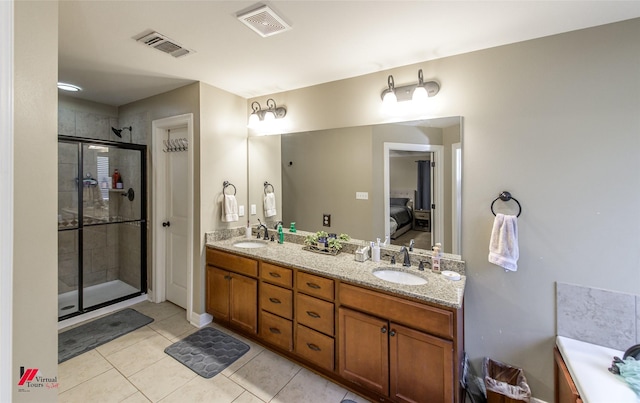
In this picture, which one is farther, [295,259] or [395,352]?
[295,259]

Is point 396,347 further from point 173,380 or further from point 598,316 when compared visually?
point 173,380

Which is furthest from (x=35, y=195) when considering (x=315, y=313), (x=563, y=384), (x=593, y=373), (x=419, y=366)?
(x=563, y=384)

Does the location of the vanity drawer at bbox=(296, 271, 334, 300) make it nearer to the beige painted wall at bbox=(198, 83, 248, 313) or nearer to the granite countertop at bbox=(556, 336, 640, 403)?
the beige painted wall at bbox=(198, 83, 248, 313)

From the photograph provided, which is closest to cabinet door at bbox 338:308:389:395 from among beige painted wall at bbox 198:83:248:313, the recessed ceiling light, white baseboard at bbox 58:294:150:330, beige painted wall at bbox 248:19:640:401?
beige painted wall at bbox 248:19:640:401

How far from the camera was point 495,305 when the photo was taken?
1.86 m

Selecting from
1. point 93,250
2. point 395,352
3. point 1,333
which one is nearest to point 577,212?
point 395,352

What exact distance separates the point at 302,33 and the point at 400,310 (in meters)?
1.94

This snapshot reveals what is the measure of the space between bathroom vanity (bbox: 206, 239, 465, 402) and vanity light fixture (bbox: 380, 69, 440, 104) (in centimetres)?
135

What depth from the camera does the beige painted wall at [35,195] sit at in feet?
3.05

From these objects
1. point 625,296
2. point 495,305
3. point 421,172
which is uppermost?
point 421,172

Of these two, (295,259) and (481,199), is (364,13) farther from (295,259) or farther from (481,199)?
(295,259)

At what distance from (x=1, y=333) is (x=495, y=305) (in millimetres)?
2527

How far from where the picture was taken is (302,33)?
1.76 metres

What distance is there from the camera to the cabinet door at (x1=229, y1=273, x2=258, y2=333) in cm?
236
